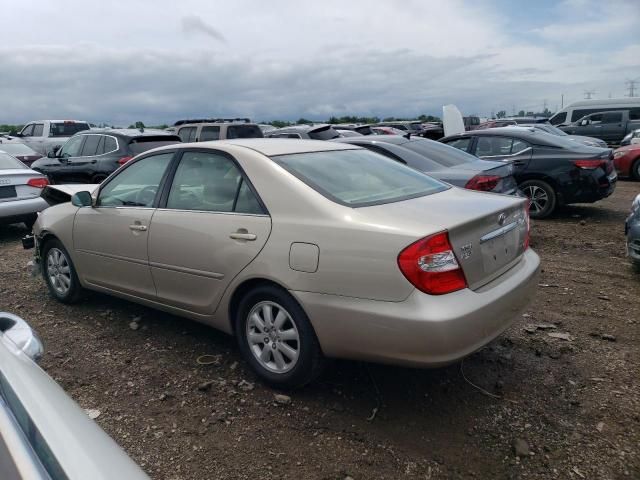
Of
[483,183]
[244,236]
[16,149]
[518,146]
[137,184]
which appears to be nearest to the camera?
[244,236]

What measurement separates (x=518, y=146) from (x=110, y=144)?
23.2 ft

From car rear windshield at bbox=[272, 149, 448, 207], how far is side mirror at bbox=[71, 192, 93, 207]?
1945 mm

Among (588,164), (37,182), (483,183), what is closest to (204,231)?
(483,183)

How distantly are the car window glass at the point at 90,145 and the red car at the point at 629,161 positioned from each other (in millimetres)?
11687

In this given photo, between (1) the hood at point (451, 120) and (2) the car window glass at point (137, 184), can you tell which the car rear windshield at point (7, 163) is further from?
(1) the hood at point (451, 120)

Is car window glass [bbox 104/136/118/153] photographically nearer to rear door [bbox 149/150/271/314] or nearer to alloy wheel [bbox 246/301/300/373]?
rear door [bbox 149/150/271/314]

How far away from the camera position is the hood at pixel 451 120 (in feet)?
63.1

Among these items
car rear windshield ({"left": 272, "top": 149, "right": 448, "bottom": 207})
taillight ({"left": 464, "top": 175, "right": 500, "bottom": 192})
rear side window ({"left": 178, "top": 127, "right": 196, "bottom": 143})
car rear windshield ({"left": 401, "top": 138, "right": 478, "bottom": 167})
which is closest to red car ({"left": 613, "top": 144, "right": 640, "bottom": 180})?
car rear windshield ({"left": 401, "top": 138, "right": 478, "bottom": 167})

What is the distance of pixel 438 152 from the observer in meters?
7.80

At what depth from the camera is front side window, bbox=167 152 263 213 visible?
12.0ft

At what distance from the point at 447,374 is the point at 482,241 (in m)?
1.03

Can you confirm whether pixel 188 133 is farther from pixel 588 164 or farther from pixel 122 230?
pixel 122 230

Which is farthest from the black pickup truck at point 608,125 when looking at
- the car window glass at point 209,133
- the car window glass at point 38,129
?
the car window glass at point 38,129

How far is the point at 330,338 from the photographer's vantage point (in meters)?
3.12
